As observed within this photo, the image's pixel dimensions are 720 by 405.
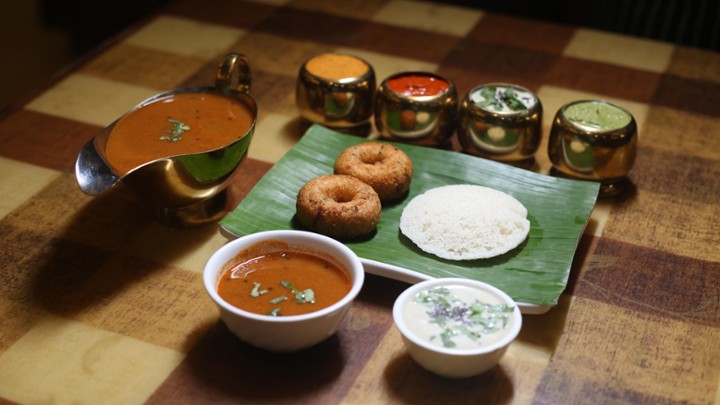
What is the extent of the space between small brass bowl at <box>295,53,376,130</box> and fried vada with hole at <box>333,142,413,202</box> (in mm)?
255

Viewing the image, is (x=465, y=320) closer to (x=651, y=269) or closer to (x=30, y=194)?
(x=651, y=269)

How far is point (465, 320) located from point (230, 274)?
50 cm

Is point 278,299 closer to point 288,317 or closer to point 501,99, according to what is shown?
A: point 288,317

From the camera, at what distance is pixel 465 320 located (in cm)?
157

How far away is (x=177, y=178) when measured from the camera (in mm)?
1902

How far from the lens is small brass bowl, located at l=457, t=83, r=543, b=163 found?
2.26m

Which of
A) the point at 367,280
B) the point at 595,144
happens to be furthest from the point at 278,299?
the point at 595,144

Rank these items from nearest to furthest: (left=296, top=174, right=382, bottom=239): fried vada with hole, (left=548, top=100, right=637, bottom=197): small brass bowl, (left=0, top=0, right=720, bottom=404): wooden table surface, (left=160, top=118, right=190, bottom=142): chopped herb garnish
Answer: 1. (left=0, top=0, right=720, bottom=404): wooden table surface
2. (left=296, top=174, right=382, bottom=239): fried vada with hole
3. (left=160, top=118, right=190, bottom=142): chopped herb garnish
4. (left=548, top=100, right=637, bottom=197): small brass bowl

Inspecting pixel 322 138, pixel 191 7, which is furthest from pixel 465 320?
pixel 191 7

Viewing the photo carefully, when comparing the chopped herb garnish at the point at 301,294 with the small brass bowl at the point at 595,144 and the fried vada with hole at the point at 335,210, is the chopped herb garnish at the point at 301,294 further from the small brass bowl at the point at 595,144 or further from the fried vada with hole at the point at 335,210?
the small brass bowl at the point at 595,144

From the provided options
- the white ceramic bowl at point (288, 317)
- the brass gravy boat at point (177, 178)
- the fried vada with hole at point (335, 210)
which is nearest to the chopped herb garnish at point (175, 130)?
the brass gravy boat at point (177, 178)

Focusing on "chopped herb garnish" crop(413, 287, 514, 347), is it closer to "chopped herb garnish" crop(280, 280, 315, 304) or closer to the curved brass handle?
"chopped herb garnish" crop(280, 280, 315, 304)

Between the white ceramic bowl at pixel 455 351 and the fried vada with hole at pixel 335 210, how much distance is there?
13.9 inches

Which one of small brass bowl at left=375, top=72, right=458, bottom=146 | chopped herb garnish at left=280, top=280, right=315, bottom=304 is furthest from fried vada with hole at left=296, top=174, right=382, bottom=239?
small brass bowl at left=375, top=72, right=458, bottom=146
